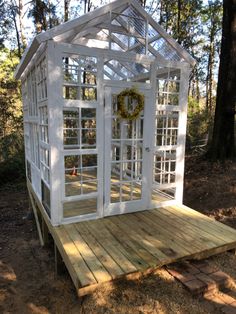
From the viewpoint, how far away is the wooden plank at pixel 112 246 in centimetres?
261

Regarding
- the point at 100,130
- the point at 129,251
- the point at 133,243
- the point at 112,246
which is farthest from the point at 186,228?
the point at 100,130

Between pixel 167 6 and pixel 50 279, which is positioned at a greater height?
pixel 167 6

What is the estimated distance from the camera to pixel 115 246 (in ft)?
9.95

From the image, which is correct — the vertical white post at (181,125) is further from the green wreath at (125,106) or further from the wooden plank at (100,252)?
the wooden plank at (100,252)

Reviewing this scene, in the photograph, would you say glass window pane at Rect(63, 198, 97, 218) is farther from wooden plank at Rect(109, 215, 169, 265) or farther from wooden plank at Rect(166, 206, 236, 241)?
wooden plank at Rect(166, 206, 236, 241)

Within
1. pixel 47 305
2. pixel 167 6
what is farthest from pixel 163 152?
pixel 167 6

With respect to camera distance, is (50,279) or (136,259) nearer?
(136,259)

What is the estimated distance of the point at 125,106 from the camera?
12.2 ft

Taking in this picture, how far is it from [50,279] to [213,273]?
81.0 inches

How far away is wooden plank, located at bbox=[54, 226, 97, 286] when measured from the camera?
2.37m

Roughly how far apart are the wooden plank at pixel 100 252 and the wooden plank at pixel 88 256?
5 centimetres

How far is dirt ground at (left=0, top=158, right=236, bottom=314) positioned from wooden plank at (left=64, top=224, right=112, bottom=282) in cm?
16

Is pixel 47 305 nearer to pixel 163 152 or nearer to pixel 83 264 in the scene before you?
pixel 83 264

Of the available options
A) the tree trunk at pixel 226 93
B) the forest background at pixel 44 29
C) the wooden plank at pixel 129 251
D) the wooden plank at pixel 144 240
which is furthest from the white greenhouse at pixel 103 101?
the forest background at pixel 44 29
